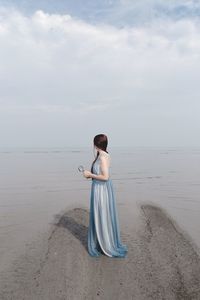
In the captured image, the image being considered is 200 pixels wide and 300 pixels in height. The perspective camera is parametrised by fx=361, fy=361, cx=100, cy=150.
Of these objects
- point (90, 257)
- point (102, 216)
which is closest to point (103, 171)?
point (102, 216)

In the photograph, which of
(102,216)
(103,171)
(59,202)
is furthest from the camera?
(59,202)

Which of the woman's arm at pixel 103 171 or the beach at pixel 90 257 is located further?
the woman's arm at pixel 103 171

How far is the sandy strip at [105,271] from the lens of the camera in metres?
5.54

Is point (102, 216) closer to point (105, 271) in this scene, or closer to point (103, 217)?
point (103, 217)

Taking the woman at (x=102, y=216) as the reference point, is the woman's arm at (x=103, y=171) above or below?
above

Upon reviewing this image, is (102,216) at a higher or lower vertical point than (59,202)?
higher

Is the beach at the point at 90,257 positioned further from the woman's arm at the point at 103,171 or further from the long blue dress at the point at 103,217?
the woman's arm at the point at 103,171

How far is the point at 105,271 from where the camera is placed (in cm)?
636

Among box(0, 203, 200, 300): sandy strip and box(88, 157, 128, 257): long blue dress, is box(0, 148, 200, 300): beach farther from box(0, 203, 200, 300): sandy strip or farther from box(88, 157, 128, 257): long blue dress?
box(88, 157, 128, 257): long blue dress

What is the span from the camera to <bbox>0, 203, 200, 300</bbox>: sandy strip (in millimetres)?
5535

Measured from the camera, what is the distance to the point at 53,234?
907 centimetres

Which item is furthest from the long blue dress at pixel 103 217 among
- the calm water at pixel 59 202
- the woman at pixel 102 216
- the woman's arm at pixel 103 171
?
the calm water at pixel 59 202

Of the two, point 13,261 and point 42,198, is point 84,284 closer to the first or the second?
point 13,261

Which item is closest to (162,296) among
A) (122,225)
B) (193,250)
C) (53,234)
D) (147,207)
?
(193,250)
